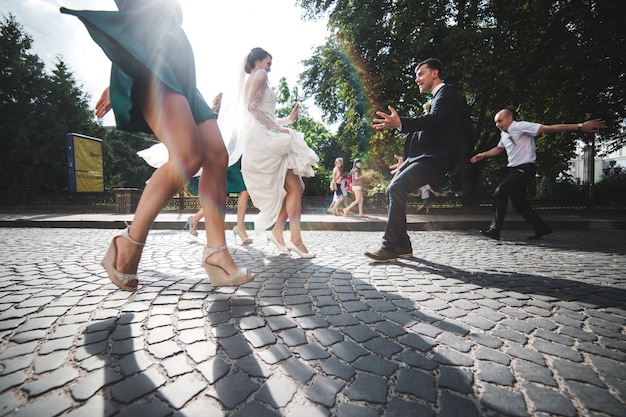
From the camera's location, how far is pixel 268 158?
149 inches

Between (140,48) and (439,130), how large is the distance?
3.18m

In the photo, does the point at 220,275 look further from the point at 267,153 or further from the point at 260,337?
the point at 267,153

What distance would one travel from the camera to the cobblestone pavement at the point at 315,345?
1.16 metres

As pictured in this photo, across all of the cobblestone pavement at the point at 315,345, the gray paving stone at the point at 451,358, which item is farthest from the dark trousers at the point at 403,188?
the gray paving stone at the point at 451,358

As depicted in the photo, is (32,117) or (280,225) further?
(32,117)

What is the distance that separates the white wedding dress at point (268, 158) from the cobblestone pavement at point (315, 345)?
1080mm

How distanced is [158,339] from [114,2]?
206cm

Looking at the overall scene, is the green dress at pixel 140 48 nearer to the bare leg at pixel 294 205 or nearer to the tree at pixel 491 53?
the bare leg at pixel 294 205

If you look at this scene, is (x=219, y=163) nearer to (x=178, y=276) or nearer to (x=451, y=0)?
(x=178, y=276)

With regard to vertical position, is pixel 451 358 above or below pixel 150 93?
below

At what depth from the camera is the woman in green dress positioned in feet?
6.43

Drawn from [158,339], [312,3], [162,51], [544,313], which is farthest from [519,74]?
[158,339]

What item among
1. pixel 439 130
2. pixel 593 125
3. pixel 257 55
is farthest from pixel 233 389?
pixel 593 125

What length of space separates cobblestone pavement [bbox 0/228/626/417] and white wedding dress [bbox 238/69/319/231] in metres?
1.08
